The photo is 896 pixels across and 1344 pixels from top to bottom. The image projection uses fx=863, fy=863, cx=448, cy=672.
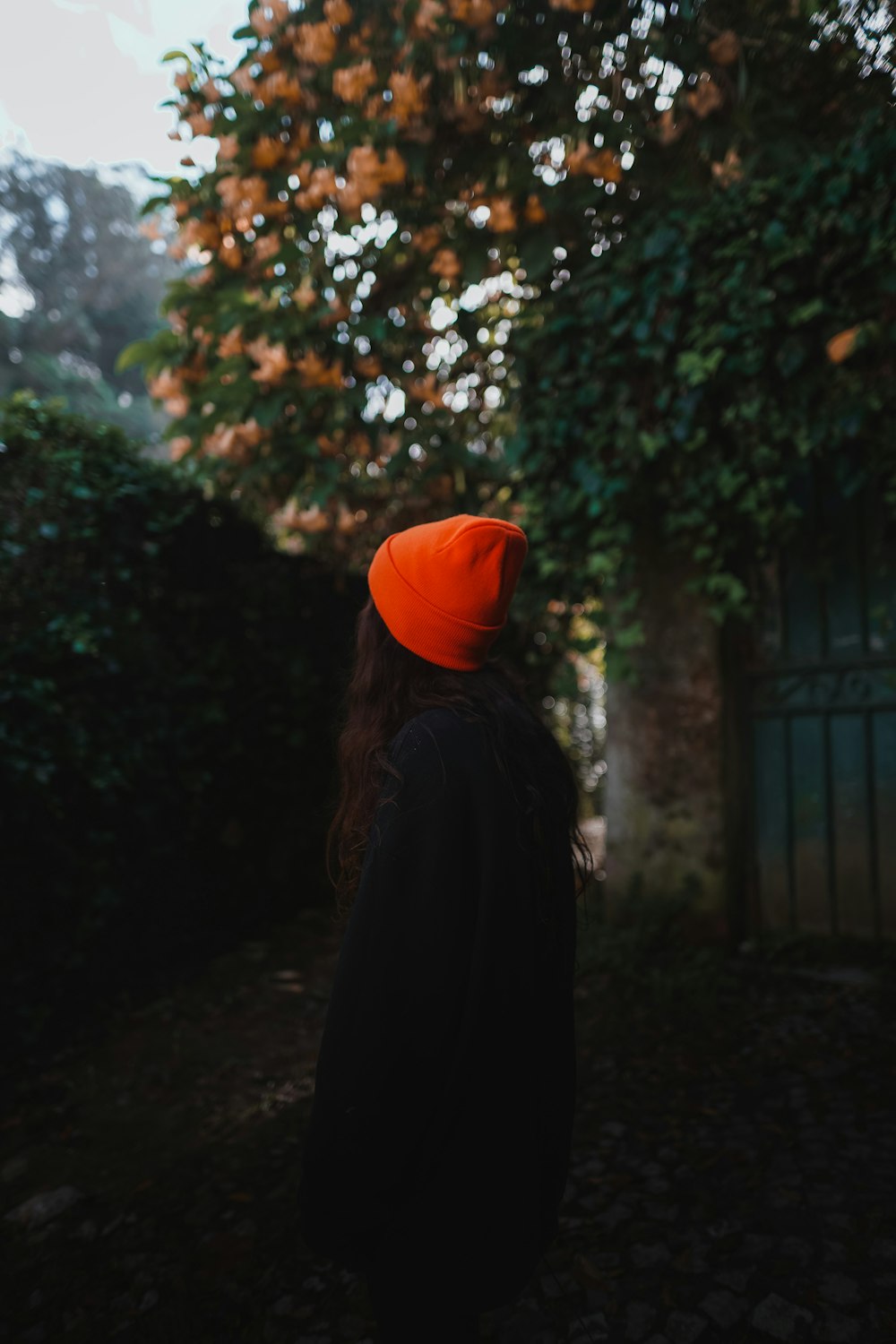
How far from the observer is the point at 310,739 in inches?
219

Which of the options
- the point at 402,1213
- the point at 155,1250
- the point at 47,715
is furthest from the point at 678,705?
the point at 402,1213

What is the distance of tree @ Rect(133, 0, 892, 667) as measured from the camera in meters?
3.81

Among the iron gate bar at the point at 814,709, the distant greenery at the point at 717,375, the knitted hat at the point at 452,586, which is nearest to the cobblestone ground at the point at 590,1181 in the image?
the iron gate bar at the point at 814,709

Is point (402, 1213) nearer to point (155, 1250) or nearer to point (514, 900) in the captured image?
point (514, 900)

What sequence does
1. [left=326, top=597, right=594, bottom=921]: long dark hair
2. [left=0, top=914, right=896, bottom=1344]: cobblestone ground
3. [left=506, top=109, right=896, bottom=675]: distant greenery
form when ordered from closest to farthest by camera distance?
[left=326, top=597, right=594, bottom=921]: long dark hair → [left=0, top=914, right=896, bottom=1344]: cobblestone ground → [left=506, top=109, right=896, bottom=675]: distant greenery

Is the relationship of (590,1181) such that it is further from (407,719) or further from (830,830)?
(830,830)

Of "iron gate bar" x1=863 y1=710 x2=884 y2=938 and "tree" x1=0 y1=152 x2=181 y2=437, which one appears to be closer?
"iron gate bar" x1=863 y1=710 x2=884 y2=938

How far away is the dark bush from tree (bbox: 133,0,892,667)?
82 centimetres

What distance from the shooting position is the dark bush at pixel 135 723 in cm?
358

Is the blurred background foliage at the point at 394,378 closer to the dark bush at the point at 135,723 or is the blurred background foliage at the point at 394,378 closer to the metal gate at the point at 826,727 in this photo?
the dark bush at the point at 135,723

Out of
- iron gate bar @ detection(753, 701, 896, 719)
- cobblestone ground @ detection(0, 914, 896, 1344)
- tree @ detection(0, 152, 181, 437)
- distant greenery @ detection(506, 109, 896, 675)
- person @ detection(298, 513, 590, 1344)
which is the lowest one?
cobblestone ground @ detection(0, 914, 896, 1344)

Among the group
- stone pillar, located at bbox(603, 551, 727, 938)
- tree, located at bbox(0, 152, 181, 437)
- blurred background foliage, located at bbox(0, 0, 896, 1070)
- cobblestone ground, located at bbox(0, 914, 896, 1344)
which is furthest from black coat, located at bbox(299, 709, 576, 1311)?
tree, located at bbox(0, 152, 181, 437)

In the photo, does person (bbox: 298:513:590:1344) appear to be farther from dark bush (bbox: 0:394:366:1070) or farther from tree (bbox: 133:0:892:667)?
tree (bbox: 133:0:892:667)

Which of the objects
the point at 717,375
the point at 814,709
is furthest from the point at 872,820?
the point at 717,375
